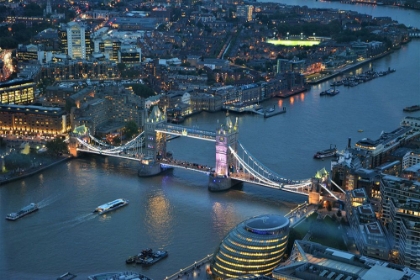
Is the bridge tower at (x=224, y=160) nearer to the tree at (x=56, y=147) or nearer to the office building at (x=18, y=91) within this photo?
the tree at (x=56, y=147)

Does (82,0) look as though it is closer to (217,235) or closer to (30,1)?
(30,1)

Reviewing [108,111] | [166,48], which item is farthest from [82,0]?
[108,111]

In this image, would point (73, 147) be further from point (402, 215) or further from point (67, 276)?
point (402, 215)

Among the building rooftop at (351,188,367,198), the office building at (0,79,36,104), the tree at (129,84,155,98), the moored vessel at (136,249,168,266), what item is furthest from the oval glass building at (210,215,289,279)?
the tree at (129,84,155,98)

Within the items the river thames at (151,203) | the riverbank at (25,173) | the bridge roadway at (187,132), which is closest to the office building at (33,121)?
the river thames at (151,203)

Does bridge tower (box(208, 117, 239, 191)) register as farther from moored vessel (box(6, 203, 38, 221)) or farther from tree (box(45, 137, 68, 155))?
tree (box(45, 137, 68, 155))

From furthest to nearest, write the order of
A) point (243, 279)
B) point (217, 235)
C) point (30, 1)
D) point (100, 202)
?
point (30, 1) < point (100, 202) < point (217, 235) < point (243, 279)

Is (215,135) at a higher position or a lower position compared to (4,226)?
higher
